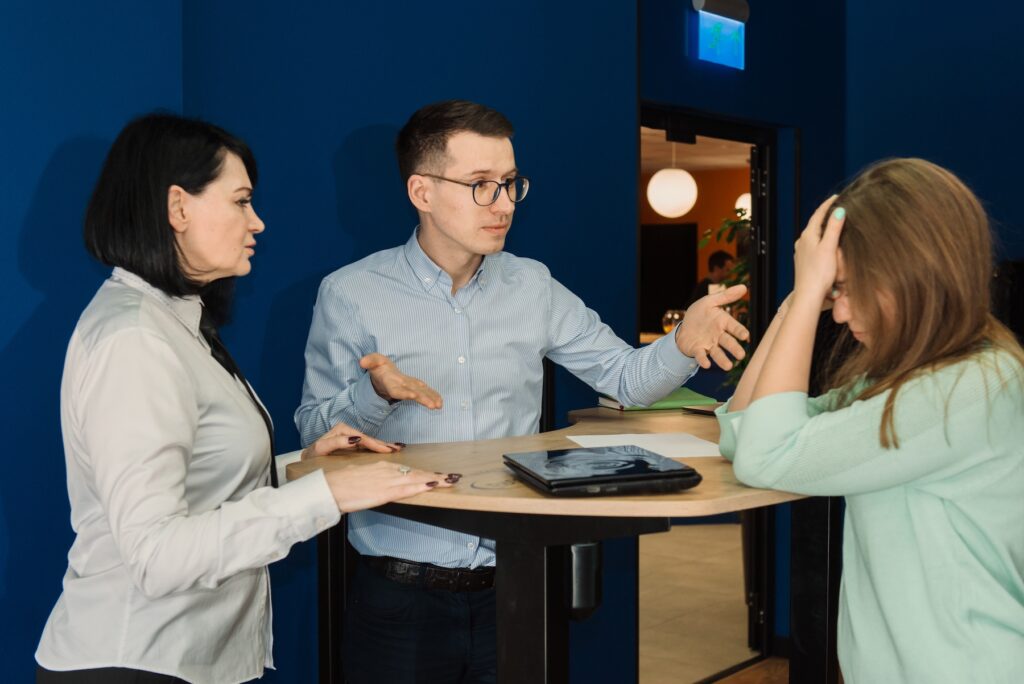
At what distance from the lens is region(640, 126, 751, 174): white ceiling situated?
11.2 m

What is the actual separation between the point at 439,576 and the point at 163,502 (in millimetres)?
893

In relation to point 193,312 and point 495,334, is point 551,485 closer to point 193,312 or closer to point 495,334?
point 193,312

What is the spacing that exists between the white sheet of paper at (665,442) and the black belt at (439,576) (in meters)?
0.37

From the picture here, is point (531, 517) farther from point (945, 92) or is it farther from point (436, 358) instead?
point (945, 92)

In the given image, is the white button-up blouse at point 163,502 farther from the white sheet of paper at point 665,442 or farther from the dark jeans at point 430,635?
the white sheet of paper at point 665,442

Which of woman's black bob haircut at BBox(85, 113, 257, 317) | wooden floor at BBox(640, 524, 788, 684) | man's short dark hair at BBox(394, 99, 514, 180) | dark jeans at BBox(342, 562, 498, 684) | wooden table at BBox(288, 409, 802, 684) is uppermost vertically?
man's short dark hair at BBox(394, 99, 514, 180)

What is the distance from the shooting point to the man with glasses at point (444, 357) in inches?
90.0

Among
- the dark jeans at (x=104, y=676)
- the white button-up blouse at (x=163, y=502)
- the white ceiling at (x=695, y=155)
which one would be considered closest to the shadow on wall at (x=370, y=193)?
the white button-up blouse at (x=163, y=502)

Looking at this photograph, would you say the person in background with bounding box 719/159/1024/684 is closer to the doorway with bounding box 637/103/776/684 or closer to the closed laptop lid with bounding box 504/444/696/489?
the closed laptop lid with bounding box 504/444/696/489

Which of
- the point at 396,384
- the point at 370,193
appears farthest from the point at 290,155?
the point at 396,384

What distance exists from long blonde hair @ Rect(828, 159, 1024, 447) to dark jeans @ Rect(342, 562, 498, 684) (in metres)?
1.05

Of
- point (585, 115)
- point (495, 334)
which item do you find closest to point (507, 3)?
point (585, 115)

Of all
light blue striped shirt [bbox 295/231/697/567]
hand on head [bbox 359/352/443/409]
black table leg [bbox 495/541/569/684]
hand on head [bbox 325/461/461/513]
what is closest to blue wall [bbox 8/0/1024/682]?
light blue striped shirt [bbox 295/231/697/567]

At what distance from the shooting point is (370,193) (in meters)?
3.01
